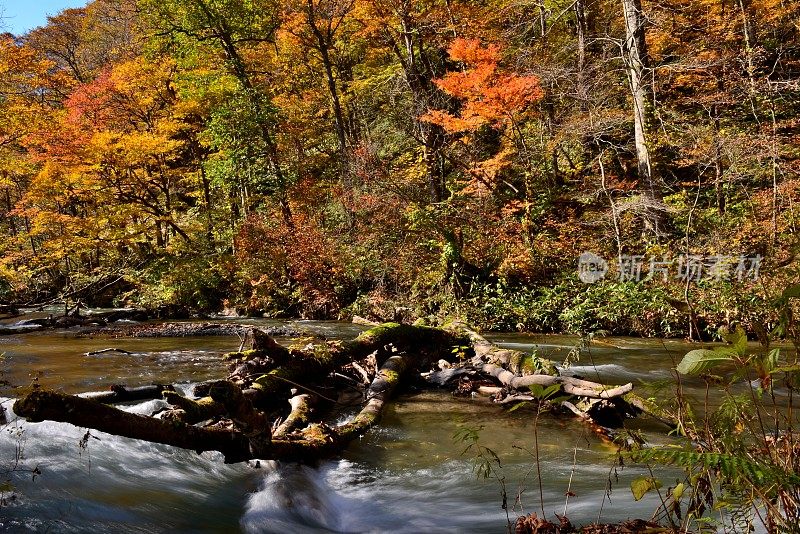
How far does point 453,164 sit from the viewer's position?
17453mm

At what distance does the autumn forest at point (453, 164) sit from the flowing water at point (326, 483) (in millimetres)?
7545

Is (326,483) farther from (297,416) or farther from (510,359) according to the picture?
(510,359)

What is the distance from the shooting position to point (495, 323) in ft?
43.0

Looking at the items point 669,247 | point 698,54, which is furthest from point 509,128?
point 669,247

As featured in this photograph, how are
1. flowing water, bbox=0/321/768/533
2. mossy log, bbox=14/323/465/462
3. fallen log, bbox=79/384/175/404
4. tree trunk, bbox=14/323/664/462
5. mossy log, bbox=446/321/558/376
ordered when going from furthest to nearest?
mossy log, bbox=446/321/558/376 < fallen log, bbox=79/384/175/404 < flowing water, bbox=0/321/768/533 < tree trunk, bbox=14/323/664/462 < mossy log, bbox=14/323/465/462

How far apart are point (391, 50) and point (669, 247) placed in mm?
14425

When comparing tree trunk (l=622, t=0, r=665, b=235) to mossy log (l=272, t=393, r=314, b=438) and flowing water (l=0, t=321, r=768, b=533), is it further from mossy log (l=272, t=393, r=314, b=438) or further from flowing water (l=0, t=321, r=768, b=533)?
mossy log (l=272, t=393, r=314, b=438)

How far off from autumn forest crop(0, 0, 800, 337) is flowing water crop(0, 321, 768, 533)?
755 cm

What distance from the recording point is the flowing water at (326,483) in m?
3.38

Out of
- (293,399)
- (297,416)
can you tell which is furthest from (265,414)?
(293,399)

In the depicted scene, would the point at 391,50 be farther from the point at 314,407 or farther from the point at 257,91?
the point at 314,407

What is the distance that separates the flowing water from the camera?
338cm

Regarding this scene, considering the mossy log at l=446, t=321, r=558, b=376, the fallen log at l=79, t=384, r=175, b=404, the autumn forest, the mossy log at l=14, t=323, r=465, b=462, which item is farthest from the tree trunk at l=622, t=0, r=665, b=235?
the fallen log at l=79, t=384, r=175, b=404

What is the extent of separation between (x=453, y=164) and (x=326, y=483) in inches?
574
